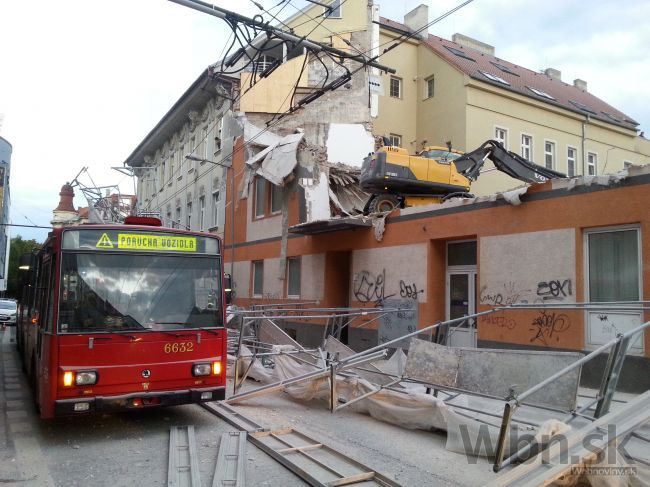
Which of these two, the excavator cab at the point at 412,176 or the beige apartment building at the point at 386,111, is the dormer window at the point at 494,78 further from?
the excavator cab at the point at 412,176

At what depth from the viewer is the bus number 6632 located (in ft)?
23.3

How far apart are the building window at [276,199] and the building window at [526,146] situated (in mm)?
13510

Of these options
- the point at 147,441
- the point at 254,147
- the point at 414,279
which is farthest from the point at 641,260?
the point at 254,147

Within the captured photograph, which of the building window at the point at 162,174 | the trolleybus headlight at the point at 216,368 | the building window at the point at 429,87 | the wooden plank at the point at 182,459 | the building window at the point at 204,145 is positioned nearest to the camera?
the wooden plank at the point at 182,459

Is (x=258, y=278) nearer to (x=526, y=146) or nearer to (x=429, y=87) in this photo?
(x=429, y=87)

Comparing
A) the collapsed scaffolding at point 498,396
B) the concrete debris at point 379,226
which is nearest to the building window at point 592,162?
the concrete debris at point 379,226

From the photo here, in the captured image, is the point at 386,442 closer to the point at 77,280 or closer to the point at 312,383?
the point at 312,383

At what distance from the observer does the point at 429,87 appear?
27.9m

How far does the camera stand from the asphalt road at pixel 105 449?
550 cm

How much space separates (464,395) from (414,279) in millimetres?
6504

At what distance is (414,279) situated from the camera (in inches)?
542

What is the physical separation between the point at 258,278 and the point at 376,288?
25.7 ft

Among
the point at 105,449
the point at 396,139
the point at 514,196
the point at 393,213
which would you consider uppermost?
the point at 396,139

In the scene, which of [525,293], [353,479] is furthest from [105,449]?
[525,293]
